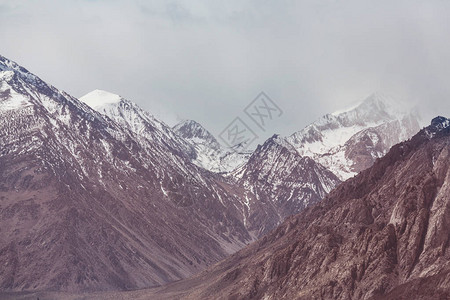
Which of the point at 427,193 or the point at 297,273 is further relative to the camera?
the point at 297,273

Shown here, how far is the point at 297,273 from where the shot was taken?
636ft

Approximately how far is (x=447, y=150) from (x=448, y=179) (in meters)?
21.5

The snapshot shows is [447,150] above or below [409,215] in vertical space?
above

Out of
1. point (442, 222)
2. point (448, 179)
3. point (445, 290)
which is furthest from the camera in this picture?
point (448, 179)

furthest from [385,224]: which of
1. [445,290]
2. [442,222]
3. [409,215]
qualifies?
[445,290]

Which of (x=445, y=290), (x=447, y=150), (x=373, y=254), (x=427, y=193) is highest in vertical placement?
(x=447, y=150)

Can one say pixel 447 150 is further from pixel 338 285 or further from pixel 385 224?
pixel 338 285

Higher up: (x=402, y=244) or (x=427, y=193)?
(x=427, y=193)

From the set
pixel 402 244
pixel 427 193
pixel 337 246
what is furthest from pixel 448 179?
pixel 337 246

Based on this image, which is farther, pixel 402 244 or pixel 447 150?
pixel 447 150

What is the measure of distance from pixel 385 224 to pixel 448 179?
1880cm

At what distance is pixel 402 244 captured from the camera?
167250 millimetres

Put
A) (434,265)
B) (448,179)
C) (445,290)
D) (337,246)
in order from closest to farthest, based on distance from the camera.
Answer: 1. (445,290)
2. (434,265)
3. (448,179)
4. (337,246)

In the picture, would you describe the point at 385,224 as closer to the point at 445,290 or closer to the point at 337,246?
the point at 337,246
